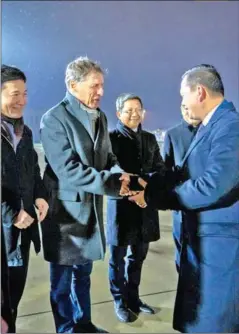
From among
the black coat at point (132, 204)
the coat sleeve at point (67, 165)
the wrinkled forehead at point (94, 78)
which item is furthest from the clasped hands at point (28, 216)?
the wrinkled forehead at point (94, 78)

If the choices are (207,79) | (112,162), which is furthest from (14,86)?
(207,79)

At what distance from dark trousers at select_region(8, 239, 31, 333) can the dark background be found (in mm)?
487

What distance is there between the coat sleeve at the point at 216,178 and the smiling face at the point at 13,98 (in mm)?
597

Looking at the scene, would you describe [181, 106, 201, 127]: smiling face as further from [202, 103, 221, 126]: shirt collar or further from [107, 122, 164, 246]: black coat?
[107, 122, 164, 246]: black coat

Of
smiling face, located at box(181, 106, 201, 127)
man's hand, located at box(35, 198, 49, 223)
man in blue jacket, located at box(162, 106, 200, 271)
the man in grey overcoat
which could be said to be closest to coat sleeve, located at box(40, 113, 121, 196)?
the man in grey overcoat

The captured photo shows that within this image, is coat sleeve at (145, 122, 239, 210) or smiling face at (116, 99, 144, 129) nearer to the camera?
coat sleeve at (145, 122, 239, 210)

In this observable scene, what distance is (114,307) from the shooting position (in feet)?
4.27

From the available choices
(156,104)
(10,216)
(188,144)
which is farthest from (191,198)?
(10,216)

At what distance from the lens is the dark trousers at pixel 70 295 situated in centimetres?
126

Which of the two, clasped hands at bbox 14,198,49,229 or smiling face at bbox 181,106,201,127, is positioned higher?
smiling face at bbox 181,106,201,127

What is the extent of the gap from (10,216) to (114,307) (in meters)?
0.51

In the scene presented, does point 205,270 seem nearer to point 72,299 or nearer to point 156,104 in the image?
point 72,299

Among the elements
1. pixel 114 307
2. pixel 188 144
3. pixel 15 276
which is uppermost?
pixel 188 144

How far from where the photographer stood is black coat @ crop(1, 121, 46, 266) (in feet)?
3.84
